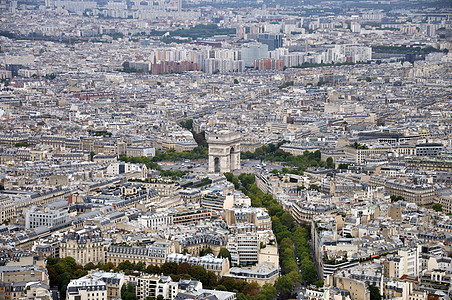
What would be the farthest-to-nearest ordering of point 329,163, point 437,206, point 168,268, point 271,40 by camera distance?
point 271,40
point 329,163
point 437,206
point 168,268

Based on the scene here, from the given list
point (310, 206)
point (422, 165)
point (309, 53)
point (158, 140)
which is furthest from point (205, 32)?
point (310, 206)

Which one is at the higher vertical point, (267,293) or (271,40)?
(267,293)

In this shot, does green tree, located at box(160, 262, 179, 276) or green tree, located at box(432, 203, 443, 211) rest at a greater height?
green tree, located at box(160, 262, 179, 276)

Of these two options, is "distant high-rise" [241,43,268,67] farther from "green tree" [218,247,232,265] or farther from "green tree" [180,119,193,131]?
"green tree" [218,247,232,265]

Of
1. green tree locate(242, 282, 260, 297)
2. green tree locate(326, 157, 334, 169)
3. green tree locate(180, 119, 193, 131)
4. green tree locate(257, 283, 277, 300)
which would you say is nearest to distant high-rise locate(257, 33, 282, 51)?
green tree locate(180, 119, 193, 131)

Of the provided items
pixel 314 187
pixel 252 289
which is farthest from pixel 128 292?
pixel 314 187

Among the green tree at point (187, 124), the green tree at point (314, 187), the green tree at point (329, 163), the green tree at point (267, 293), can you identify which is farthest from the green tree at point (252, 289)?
the green tree at point (187, 124)

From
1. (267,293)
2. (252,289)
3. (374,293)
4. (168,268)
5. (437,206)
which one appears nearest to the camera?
(374,293)

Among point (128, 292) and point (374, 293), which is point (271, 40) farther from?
point (128, 292)

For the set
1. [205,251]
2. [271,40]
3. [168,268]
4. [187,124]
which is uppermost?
[168,268]
